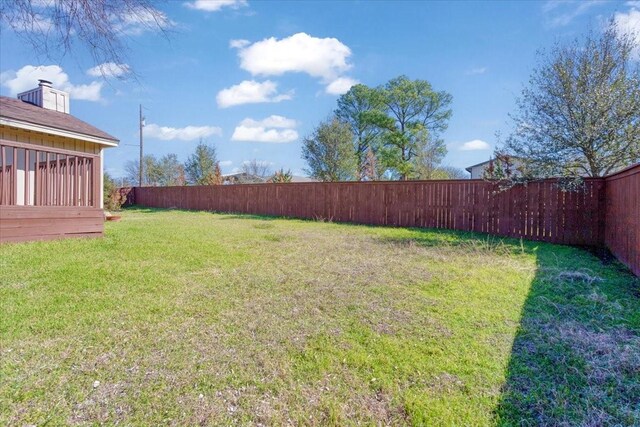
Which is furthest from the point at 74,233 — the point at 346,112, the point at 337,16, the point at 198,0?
the point at 346,112

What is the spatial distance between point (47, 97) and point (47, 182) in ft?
15.3

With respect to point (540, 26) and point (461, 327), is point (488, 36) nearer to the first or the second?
point (540, 26)

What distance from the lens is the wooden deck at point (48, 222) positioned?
574 cm

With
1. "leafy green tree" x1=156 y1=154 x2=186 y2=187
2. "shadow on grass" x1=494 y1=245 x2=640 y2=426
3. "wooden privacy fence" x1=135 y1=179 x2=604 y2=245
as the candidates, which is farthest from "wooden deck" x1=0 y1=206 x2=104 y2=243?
"leafy green tree" x1=156 y1=154 x2=186 y2=187

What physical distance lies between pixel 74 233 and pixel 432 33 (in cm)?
1110

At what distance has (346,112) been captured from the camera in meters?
28.7

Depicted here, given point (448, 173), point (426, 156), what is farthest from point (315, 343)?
point (426, 156)

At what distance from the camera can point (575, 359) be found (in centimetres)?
221

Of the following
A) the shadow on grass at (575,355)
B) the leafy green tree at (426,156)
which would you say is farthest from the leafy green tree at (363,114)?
the shadow on grass at (575,355)

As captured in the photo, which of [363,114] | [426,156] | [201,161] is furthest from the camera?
[363,114]

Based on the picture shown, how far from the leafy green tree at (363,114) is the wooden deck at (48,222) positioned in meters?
20.9

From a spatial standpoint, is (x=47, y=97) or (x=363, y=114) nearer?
(x=47, y=97)

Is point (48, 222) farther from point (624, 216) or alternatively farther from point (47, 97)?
point (624, 216)

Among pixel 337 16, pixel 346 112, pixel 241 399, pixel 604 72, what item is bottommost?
pixel 241 399
